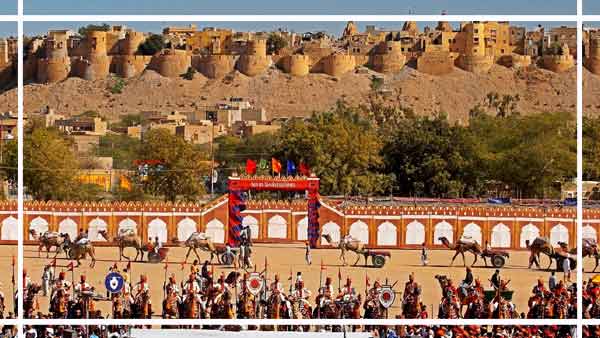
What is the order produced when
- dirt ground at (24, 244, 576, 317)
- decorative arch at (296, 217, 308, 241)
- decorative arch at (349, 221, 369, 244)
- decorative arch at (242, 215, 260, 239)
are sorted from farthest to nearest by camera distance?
decorative arch at (296, 217, 308, 241), decorative arch at (242, 215, 260, 239), decorative arch at (349, 221, 369, 244), dirt ground at (24, 244, 576, 317)

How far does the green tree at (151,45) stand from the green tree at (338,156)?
164 ft

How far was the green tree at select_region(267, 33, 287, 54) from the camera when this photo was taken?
95938 millimetres

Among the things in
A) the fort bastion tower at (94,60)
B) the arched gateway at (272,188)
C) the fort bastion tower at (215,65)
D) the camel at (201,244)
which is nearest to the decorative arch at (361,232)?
the arched gateway at (272,188)

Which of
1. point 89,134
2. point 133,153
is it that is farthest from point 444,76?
point 133,153

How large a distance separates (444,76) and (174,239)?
207 feet

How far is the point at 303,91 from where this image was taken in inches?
3489

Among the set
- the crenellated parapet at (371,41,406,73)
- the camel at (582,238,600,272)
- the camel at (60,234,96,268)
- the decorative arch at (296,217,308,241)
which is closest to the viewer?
the camel at (60,234,96,268)

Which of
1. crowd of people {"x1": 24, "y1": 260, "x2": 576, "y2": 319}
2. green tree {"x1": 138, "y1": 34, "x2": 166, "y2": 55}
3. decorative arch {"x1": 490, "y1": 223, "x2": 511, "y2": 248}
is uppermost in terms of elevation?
green tree {"x1": 138, "y1": 34, "x2": 166, "y2": 55}

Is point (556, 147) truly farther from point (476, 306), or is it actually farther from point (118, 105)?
point (118, 105)

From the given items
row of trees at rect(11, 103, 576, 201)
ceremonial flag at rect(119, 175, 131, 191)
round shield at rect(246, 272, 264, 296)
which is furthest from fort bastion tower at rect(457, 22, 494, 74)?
round shield at rect(246, 272, 264, 296)

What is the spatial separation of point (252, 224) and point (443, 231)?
3440 millimetres

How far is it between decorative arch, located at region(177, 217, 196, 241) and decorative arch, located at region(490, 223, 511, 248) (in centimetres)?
534

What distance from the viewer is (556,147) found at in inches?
1747

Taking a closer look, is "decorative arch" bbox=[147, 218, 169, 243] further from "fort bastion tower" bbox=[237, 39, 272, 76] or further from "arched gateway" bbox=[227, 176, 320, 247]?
"fort bastion tower" bbox=[237, 39, 272, 76]
